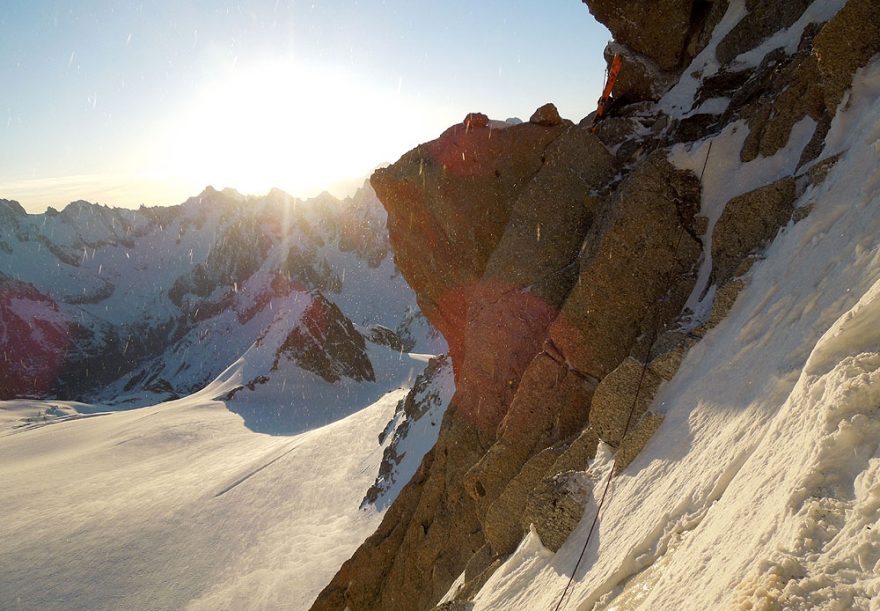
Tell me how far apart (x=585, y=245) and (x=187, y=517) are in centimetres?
4068

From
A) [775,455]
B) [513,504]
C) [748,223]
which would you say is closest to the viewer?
[775,455]

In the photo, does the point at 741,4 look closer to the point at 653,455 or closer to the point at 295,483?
the point at 653,455

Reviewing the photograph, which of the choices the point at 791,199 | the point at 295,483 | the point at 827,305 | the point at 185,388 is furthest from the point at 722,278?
the point at 185,388

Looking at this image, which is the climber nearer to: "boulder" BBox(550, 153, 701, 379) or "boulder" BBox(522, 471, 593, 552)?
"boulder" BBox(550, 153, 701, 379)

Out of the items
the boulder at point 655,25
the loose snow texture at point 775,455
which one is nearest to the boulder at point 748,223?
the loose snow texture at point 775,455

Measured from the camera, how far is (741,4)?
1516 centimetres

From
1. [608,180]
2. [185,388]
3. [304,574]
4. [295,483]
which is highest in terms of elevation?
[185,388]

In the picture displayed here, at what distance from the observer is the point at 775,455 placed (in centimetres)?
518

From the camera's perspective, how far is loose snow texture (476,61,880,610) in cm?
388

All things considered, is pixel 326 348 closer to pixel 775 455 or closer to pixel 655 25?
pixel 655 25

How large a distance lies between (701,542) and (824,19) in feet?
42.0

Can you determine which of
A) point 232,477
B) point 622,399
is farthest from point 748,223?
point 232,477

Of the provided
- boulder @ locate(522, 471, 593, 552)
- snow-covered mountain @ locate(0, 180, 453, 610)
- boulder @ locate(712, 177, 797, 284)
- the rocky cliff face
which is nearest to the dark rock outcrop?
snow-covered mountain @ locate(0, 180, 453, 610)

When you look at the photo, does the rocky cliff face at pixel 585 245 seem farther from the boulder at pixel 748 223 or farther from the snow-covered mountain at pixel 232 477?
the snow-covered mountain at pixel 232 477
